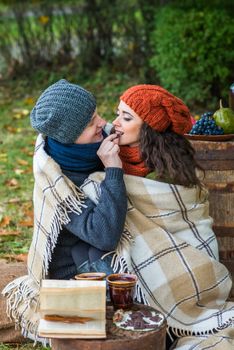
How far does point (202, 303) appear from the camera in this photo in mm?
4496

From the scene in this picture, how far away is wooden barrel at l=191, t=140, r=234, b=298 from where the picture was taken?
4.80 metres

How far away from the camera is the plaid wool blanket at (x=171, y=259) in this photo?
435 cm

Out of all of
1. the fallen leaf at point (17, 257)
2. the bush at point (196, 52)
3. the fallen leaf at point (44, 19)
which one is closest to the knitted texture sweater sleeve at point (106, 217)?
the fallen leaf at point (17, 257)

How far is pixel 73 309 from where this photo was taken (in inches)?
142

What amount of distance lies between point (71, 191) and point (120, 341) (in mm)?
865

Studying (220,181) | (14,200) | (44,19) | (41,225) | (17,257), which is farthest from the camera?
(44,19)

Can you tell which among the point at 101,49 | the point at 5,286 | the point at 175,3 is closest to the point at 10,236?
the point at 5,286

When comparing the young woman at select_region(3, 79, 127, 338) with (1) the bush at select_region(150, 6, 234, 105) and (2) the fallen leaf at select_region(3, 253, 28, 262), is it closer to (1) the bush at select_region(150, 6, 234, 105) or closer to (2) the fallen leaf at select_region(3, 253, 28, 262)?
(2) the fallen leaf at select_region(3, 253, 28, 262)

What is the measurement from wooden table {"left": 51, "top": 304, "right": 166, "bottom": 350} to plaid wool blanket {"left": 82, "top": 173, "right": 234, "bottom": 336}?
25.0 inches

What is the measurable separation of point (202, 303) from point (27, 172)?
4.09 metres

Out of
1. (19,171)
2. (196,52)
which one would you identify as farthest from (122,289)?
(196,52)

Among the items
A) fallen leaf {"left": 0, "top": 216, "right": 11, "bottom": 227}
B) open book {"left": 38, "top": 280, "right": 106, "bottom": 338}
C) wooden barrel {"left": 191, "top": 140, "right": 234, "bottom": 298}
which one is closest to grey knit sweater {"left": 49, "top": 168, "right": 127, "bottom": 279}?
open book {"left": 38, "top": 280, "right": 106, "bottom": 338}

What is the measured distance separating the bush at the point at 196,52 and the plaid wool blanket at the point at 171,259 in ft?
17.5

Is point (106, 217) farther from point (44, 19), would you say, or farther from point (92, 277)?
point (44, 19)
